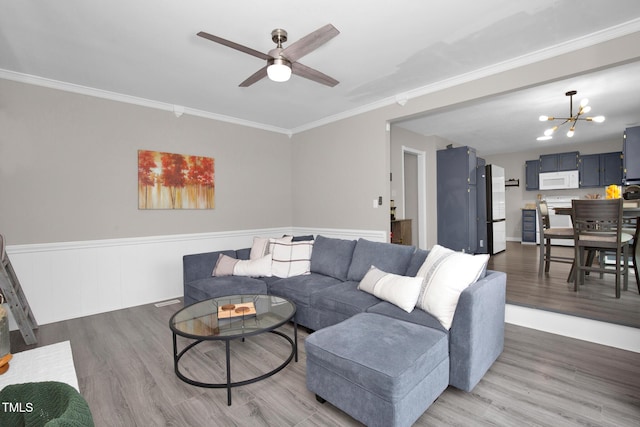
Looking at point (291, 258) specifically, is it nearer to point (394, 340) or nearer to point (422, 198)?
point (394, 340)

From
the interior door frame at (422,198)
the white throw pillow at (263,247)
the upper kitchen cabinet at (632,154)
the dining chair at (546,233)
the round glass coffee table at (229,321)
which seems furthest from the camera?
the interior door frame at (422,198)

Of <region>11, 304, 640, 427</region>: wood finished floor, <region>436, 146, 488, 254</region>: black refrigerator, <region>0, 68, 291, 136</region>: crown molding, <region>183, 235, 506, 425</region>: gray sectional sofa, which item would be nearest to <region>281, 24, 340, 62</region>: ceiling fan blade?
<region>183, 235, 506, 425</region>: gray sectional sofa

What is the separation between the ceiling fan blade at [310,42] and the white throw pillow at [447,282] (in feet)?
5.79

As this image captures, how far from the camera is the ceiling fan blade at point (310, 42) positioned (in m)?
1.96

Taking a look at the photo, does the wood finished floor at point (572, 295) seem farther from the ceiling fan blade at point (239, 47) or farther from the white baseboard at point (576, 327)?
the ceiling fan blade at point (239, 47)

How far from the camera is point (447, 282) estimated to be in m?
2.15

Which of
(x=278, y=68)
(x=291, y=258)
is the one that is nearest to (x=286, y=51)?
(x=278, y=68)

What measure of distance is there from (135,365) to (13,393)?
2267 mm

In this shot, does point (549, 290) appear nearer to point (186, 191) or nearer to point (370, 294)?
point (370, 294)

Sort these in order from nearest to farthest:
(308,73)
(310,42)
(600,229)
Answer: (310,42) < (308,73) < (600,229)

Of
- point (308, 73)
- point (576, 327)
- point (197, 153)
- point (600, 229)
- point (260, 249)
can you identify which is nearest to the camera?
point (308, 73)

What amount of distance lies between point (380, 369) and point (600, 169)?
8.48 metres

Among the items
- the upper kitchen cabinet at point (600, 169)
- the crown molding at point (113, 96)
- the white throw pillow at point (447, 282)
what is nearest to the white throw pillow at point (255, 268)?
the white throw pillow at point (447, 282)

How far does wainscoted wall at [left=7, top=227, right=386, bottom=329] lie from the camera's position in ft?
11.0
